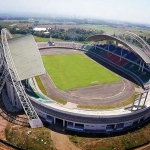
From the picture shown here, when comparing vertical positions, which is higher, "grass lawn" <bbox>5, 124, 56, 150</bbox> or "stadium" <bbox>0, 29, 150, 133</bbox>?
"stadium" <bbox>0, 29, 150, 133</bbox>

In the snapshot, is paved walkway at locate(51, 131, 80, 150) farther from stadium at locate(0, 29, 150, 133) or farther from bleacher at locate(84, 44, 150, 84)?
bleacher at locate(84, 44, 150, 84)

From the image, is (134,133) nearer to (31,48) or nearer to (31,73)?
(31,73)

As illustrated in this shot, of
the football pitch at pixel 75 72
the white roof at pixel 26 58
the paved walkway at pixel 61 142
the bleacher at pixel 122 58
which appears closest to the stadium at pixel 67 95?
the white roof at pixel 26 58

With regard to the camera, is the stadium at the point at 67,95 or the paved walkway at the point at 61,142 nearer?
the paved walkway at the point at 61,142

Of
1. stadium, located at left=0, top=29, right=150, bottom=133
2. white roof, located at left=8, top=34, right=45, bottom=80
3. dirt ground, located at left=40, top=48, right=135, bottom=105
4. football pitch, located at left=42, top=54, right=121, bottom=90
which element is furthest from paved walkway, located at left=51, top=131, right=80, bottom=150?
football pitch, located at left=42, top=54, right=121, bottom=90

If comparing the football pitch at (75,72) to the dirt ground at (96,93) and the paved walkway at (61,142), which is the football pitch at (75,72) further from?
the paved walkway at (61,142)
